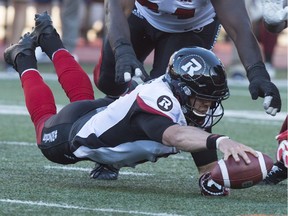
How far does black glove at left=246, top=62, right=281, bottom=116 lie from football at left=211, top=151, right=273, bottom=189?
0.44 meters

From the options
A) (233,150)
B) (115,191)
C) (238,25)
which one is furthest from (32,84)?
(233,150)

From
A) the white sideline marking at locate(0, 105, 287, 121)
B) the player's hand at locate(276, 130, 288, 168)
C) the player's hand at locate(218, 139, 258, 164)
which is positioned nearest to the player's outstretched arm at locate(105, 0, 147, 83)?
the player's hand at locate(218, 139, 258, 164)

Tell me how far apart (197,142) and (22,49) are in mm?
1677

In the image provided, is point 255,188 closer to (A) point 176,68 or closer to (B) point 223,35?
(A) point 176,68

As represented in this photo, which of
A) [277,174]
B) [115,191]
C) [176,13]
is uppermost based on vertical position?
[176,13]

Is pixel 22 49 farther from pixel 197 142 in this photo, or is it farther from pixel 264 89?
pixel 197 142

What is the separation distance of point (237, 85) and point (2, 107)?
390 centimetres

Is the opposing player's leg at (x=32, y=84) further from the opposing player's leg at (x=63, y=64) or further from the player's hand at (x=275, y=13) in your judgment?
the player's hand at (x=275, y=13)

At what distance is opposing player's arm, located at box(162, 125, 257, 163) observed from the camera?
435 cm

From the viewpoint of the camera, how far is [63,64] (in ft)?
18.6

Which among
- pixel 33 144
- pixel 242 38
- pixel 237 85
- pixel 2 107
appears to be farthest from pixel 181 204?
pixel 237 85

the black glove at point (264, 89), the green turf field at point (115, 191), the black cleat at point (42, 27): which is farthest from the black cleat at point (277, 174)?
the black cleat at point (42, 27)

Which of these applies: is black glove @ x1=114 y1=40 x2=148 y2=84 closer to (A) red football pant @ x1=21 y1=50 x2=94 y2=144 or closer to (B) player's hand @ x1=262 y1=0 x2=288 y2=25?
(A) red football pant @ x1=21 y1=50 x2=94 y2=144

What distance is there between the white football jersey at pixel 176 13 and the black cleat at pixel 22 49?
635 millimetres
